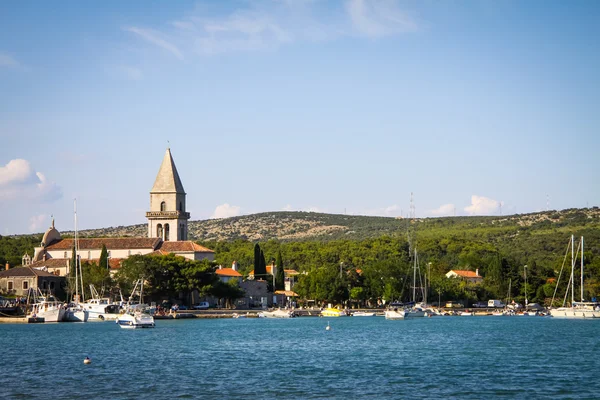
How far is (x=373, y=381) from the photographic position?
3859 cm

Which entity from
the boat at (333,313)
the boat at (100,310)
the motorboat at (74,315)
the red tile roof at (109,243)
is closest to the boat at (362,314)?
the boat at (333,313)

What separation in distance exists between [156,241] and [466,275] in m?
55.4

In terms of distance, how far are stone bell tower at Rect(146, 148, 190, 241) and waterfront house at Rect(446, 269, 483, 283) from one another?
4800 cm

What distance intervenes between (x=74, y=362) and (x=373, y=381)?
1690cm

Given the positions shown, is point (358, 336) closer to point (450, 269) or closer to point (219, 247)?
point (450, 269)

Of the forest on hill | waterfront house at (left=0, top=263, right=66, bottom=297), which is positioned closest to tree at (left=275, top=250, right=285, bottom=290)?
the forest on hill

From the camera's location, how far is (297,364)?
4584 cm

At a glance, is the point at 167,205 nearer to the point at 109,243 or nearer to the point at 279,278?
the point at 109,243

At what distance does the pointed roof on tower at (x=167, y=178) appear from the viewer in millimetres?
114500

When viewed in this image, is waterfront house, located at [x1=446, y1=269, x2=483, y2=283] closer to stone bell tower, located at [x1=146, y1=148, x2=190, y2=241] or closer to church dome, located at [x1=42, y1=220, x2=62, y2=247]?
stone bell tower, located at [x1=146, y1=148, x2=190, y2=241]

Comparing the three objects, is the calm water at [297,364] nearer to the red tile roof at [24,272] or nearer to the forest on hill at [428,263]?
the red tile roof at [24,272]

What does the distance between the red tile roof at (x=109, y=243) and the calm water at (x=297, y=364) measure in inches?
1520

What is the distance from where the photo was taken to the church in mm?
112375

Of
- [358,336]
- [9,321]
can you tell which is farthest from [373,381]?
[9,321]
